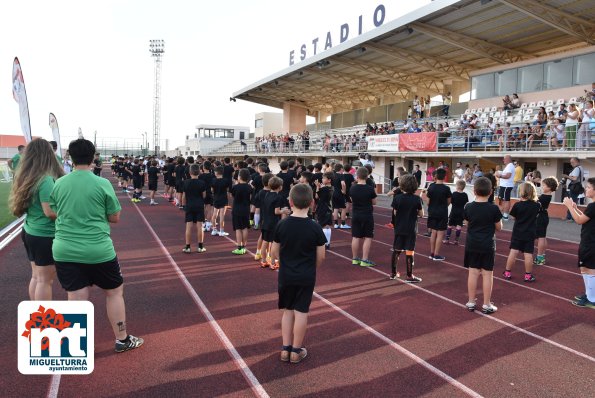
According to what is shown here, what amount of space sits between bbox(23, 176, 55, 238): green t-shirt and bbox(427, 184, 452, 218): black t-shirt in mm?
7186

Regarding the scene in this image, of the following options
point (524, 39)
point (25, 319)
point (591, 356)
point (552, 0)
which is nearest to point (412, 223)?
point (591, 356)

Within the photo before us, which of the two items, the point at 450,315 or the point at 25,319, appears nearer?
the point at 25,319

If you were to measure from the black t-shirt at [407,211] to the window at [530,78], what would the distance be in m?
19.0

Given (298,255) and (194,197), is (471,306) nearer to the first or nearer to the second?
(298,255)

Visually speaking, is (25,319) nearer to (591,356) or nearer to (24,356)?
(24,356)

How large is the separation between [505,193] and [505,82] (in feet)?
37.8

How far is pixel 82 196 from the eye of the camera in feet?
12.2

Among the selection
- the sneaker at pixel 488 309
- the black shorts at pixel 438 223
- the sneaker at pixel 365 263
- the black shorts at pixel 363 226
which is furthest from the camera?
the black shorts at pixel 438 223

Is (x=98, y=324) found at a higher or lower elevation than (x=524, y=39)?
lower

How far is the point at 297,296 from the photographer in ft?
13.4

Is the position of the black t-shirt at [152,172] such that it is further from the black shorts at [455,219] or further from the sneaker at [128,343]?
the sneaker at [128,343]

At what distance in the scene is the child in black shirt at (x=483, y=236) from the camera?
5.63 meters

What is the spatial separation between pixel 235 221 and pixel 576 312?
5943mm

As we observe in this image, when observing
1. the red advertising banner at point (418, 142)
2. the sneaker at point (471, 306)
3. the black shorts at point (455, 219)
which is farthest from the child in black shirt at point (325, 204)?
the red advertising banner at point (418, 142)
